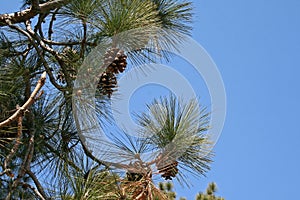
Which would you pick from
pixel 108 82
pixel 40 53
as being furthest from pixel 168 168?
pixel 40 53

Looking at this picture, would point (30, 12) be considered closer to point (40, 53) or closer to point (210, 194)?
point (40, 53)

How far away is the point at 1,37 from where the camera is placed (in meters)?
1.95

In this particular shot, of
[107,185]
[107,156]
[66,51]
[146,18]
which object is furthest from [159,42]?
[107,185]

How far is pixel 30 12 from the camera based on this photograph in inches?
67.5

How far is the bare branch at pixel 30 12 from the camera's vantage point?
66.9 inches

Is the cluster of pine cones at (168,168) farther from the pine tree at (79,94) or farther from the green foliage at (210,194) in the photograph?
the green foliage at (210,194)

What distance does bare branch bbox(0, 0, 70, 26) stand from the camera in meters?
1.70

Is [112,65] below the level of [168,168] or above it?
above

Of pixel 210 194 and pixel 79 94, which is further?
pixel 210 194

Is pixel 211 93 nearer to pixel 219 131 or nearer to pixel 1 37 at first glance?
pixel 219 131

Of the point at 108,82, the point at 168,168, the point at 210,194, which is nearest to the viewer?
the point at 168,168

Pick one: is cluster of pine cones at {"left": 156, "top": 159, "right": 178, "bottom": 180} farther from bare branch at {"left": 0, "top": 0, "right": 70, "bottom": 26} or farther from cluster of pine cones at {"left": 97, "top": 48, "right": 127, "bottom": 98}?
bare branch at {"left": 0, "top": 0, "right": 70, "bottom": 26}

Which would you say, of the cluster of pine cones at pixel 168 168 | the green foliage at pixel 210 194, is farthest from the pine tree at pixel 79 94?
the green foliage at pixel 210 194

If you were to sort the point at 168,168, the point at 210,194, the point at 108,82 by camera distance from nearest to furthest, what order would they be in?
1. the point at 168,168
2. the point at 108,82
3. the point at 210,194
